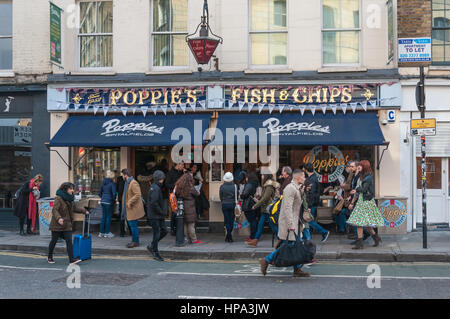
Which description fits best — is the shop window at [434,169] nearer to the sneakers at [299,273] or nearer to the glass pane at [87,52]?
the sneakers at [299,273]

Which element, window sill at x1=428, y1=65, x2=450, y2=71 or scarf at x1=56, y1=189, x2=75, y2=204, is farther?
window sill at x1=428, y1=65, x2=450, y2=71

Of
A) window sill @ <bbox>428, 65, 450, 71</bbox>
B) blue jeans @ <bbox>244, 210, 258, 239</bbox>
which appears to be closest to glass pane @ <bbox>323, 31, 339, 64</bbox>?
window sill @ <bbox>428, 65, 450, 71</bbox>

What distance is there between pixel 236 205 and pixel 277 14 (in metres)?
5.69

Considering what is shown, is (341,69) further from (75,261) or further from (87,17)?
(75,261)

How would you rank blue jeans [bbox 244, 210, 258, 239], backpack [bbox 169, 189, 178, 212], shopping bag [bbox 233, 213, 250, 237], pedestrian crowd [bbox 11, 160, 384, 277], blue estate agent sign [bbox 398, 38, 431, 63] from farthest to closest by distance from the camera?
shopping bag [bbox 233, 213, 250, 237], blue estate agent sign [bbox 398, 38, 431, 63], blue jeans [bbox 244, 210, 258, 239], backpack [bbox 169, 189, 178, 212], pedestrian crowd [bbox 11, 160, 384, 277]

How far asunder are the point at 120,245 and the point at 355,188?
5679mm

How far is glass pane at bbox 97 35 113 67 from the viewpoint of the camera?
591 inches

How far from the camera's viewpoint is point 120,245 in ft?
39.5

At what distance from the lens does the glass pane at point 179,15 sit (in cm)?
1470

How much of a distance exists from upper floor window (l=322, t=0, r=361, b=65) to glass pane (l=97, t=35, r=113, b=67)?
6229mm

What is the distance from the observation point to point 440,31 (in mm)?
13961

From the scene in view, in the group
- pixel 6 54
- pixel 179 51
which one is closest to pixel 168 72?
pixel 179 51

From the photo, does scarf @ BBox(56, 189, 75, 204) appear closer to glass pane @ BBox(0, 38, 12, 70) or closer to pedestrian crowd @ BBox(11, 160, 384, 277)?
pedestrian crowd @ BBox(11, 160, 384, 277)
